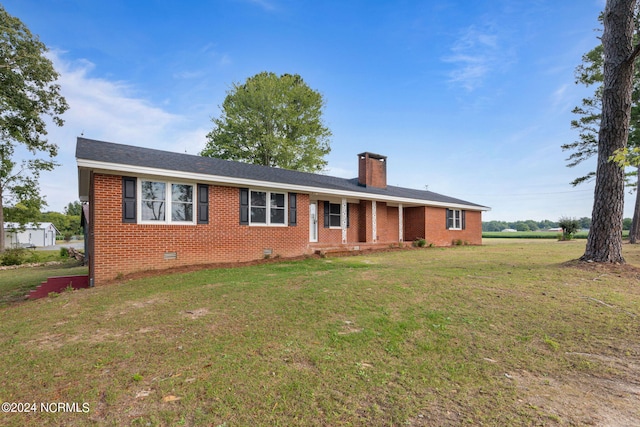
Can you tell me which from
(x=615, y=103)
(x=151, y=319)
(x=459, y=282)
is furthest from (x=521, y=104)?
(x=151, y=319)

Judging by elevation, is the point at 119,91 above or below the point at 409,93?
below

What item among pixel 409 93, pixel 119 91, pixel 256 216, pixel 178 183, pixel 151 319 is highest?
pixel 409 93

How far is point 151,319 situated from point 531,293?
280 inches

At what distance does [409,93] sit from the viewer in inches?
682

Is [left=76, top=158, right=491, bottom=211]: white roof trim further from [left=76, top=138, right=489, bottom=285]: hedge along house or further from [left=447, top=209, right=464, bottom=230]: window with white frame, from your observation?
[left=447, top=209, right=464, bottom=230]: window with white frame

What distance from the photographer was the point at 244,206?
11.2m

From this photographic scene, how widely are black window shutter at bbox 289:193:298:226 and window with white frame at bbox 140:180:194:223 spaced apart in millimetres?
3917

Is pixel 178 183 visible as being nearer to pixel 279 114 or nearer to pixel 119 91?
pixel 119 91

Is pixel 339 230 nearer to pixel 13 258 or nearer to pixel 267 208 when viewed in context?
pixel 267 208

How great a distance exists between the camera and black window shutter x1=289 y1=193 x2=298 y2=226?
12523mm

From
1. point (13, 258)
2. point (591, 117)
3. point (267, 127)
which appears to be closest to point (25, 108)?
point (13, 258)

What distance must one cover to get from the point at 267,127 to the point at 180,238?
22834 millimetres

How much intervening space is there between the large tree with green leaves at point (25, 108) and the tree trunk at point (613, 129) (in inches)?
1043

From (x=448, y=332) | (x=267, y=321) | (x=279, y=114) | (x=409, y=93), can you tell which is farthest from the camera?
(x=279, y=114)
